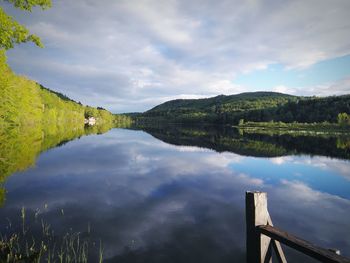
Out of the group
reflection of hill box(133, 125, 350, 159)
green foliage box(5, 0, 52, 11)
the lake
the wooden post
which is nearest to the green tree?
green foliage box(5, 0, 52, 11)

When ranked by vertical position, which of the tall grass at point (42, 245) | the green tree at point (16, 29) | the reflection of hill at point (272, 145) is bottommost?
the reflection of hill at point (272, 145)

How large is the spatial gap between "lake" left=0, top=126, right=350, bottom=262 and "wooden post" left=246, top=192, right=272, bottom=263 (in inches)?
145

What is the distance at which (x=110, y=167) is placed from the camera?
34438mm

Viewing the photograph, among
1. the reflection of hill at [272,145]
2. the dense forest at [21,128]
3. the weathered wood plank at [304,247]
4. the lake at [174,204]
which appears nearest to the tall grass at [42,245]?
the lake at [174,204]

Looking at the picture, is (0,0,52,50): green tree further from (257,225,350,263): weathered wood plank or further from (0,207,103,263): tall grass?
(257,225,350,263): weathered wood plank

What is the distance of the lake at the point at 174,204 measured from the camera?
12719 mm

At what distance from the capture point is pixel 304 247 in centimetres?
661

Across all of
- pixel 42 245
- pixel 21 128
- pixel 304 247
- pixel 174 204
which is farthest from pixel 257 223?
pixel 21 128

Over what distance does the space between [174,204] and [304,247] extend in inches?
519

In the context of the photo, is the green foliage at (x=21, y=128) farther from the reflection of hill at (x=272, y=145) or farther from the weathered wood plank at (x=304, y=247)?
the reflection of hill at (x=272, y=145)

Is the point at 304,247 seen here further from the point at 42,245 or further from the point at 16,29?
the point at 16,29

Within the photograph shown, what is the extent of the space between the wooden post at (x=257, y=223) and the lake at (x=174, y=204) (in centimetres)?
369

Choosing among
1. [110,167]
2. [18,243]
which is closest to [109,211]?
[18,243]

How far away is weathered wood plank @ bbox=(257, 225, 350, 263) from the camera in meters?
5.96
